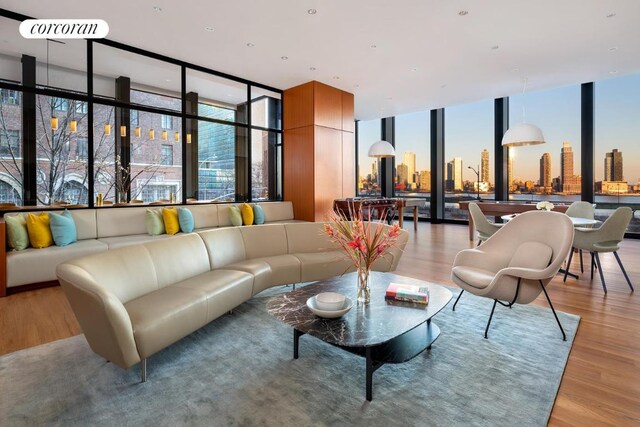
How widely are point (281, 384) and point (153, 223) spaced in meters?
3.90

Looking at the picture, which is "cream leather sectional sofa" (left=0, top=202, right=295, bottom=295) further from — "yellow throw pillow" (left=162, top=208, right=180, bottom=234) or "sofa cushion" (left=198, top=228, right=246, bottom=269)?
"sofa cushion" (left=198, top=228, right=246, bottom=269)

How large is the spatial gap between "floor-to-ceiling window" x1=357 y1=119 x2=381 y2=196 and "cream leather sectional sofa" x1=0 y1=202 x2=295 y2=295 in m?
6.80

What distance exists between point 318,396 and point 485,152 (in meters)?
9.31

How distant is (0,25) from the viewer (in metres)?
4.34

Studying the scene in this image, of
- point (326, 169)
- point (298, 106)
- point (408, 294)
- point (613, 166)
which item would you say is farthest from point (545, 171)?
point (408, 294)

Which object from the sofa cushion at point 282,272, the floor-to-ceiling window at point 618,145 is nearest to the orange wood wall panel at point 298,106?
the sofa cushion at point 282,272

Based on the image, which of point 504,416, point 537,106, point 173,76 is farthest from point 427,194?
point 504,416

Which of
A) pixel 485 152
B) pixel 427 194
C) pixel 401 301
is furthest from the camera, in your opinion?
pixel 427 194

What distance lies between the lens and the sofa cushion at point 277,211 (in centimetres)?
670

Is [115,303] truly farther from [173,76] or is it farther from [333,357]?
[173,76]

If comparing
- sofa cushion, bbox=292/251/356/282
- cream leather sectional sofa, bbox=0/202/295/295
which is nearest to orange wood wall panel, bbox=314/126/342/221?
cream leather sectional sofa, bbox=0/202/295/295

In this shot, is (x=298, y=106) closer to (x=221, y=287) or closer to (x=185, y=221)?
(x=185, y=221)

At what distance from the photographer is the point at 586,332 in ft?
9.20

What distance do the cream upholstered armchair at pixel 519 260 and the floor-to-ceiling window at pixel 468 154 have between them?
6700 millimetres
